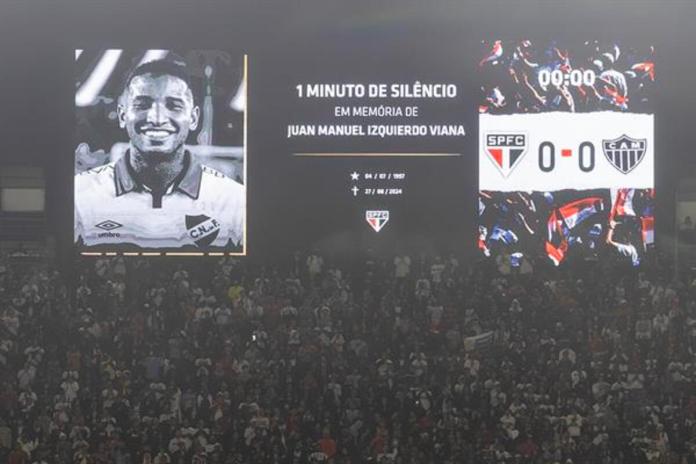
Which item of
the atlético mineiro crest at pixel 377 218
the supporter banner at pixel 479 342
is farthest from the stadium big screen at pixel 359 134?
the supporter banner at pixel 479 342

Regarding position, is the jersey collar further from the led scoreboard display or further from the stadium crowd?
the led scoreboard display

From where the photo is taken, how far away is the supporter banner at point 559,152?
99.1 ft

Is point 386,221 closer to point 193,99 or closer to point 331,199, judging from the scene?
point 331,199

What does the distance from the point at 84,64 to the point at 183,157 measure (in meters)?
2.35

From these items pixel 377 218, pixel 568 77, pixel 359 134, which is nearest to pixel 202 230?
pixel 377 218

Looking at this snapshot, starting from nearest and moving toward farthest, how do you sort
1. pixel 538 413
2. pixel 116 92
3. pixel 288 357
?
pixel 538 413, pixel 288 357, pixel 116 92

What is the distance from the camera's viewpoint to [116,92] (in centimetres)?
2984

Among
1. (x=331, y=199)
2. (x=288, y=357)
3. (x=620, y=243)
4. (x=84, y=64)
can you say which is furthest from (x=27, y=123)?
(x=620, y=243)

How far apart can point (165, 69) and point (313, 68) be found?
8.49 ft

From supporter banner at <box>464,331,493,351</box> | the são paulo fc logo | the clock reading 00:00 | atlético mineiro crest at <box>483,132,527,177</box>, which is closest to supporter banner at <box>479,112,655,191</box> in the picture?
atlético mineiro crest at <box>483,132,527,177</box>

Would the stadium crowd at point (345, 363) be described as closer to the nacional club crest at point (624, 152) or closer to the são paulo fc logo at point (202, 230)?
the são paulo fc logo at point (202, 230)

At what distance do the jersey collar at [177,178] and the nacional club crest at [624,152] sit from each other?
7.15m

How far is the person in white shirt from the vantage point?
98.1ft

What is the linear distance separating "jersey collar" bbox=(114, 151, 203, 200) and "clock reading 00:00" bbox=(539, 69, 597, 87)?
6.23m
